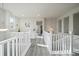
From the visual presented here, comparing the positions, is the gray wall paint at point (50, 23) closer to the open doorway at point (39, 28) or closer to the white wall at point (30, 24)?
the open doorway at point (39, 28)

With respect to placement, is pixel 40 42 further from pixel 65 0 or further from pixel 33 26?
pixel 65 0

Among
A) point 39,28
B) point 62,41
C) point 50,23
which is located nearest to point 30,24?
point 39,28

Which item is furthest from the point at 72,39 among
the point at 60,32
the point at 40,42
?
the point at 40,42

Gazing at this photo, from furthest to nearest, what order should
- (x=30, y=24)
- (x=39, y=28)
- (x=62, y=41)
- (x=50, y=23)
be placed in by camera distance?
(x=62, y=41), (x=50, y=23), (x=39, y=28), (x=30, y=24)

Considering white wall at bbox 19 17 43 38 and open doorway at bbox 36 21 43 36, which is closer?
white wall at bbox 19 17 43 38

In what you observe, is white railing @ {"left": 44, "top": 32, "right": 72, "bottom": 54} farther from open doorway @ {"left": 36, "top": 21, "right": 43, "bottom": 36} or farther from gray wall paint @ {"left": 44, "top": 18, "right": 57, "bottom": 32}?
open doorway @ {"left": 36, "top": 21, "right": 43, "bottom": 36}

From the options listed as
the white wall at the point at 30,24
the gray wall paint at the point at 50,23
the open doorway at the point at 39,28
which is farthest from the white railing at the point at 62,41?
the white wall at the point at 30,24

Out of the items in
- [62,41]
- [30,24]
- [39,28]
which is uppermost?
[30,24]

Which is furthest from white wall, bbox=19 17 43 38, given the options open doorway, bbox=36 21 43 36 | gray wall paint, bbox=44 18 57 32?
gray wall paint, bbox=44 18 57 32

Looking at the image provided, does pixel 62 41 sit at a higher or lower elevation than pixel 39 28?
lower

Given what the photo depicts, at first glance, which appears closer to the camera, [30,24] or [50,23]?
[30,24]

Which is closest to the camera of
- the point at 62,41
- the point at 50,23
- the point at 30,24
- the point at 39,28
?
the point at 30,24

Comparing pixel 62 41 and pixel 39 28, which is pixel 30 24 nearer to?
pixel 39 28

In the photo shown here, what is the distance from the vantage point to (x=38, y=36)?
3.31 metres
